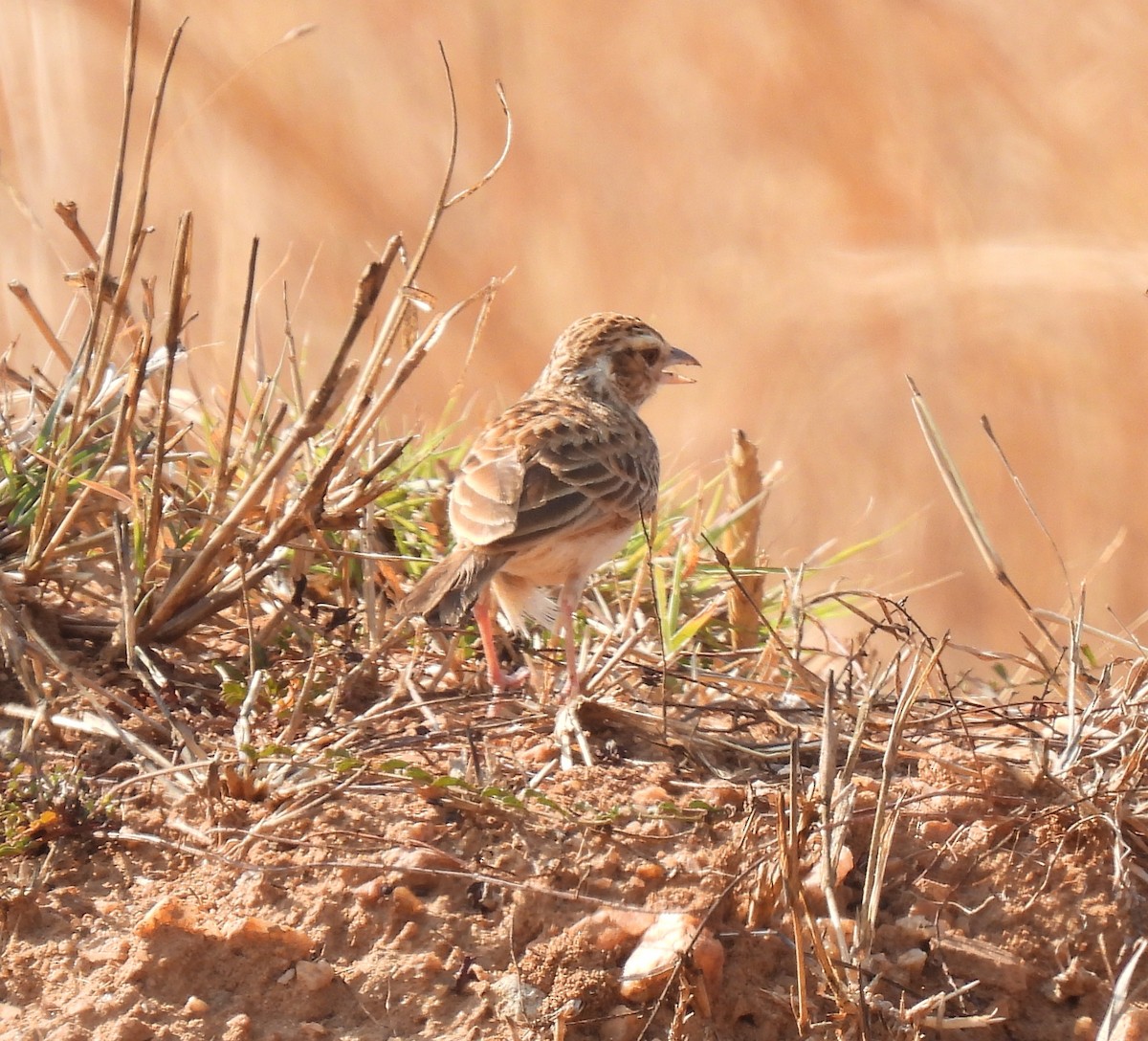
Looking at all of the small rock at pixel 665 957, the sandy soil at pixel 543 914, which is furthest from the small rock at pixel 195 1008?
the small rock at pixel 665 957

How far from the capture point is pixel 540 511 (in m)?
3.46

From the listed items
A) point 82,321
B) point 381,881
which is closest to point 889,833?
point 381,881

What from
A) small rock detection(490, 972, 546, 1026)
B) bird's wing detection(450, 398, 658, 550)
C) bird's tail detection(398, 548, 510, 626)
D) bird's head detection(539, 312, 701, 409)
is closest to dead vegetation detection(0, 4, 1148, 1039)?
small rock detection(490, 972, 546, 1026)

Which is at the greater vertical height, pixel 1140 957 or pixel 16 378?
pixel 16 378

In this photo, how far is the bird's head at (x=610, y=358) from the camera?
453 cm

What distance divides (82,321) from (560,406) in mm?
3414

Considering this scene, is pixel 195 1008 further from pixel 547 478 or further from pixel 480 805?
pixel 547 478

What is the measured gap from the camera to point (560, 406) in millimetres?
4145

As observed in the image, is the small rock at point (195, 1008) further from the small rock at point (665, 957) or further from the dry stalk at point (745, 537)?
the dry stalk at point (745, 537)

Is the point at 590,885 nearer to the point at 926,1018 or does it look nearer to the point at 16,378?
the point at 926,1018

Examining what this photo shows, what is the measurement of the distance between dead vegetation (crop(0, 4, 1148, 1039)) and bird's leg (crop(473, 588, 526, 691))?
0.19 m

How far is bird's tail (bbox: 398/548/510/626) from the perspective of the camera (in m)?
3.10

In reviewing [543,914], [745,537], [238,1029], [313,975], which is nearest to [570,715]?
[543,914]

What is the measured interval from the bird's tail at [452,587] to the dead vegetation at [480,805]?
165 mm
